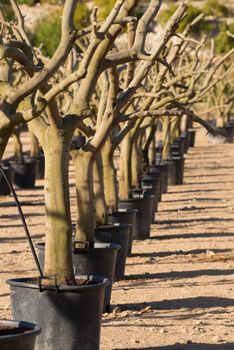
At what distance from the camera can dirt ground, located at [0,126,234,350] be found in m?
8.90

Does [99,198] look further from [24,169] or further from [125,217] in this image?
[24,169]

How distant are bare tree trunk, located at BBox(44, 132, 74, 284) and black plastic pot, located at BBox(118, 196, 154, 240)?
694cm

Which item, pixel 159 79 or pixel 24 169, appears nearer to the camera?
pixel 159 79

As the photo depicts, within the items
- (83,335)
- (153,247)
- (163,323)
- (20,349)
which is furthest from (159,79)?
(20,349)

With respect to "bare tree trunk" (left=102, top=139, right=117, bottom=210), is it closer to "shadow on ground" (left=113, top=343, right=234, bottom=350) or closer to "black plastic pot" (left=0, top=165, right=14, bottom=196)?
"shadow on ground" (left=113, top=343, right=234, bottom=350)

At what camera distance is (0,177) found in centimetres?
2252

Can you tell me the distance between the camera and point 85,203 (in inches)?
413

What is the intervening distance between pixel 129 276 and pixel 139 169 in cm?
673

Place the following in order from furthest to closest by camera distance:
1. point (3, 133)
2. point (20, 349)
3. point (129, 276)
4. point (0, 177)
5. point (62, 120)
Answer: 1. point (0, 177)
2. point (129, 276)
3. point (62, 120)
4. point (3, 133)
5. point (20, 349)

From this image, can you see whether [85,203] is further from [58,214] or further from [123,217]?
[123,217]

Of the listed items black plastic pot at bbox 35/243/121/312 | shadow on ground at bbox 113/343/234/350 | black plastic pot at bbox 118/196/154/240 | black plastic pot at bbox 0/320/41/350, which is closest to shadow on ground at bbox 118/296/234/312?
black plastic pot at bbox 35/243/121/312

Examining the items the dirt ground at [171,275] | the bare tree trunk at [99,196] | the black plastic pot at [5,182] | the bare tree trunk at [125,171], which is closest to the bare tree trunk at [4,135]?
the dirt ground at [171,275]

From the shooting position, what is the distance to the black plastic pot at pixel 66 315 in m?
7.82

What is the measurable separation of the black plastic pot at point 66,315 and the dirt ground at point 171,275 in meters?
0.55
